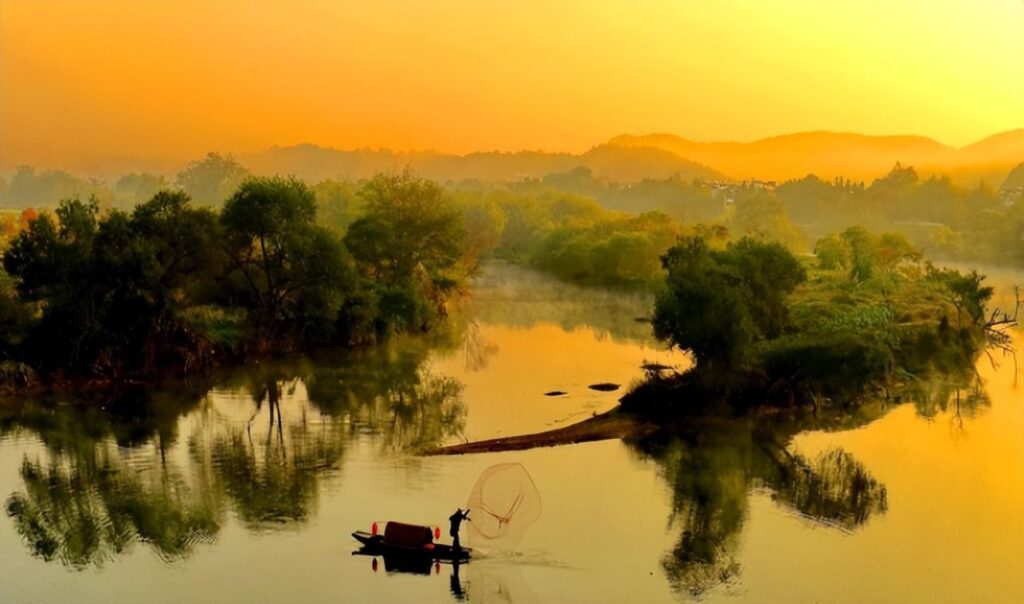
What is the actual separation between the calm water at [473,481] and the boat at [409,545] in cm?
39

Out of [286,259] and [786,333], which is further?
[286,259]

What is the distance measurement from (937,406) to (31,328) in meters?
29.0

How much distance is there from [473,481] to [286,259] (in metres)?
19.7

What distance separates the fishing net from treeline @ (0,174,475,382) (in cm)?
1934

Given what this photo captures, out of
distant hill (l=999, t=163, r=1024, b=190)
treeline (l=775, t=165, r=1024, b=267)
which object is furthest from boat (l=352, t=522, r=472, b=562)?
distant hill (l=999, t=163, r=1024, b=190)

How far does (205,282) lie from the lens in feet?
128

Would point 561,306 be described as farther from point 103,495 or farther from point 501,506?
point 501,506

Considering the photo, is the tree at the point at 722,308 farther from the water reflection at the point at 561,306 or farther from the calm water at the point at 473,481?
the water reflection at the point at 561,306

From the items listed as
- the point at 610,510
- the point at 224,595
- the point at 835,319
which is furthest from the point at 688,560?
the point at 835,319

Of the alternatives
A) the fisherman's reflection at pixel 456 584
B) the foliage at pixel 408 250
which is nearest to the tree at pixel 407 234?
the foliage at pixel 408 250

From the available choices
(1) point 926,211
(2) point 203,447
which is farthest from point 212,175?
(2) point 203,447

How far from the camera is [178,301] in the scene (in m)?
35.9

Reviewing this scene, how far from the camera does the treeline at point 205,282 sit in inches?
1315

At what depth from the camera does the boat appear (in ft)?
60.7
